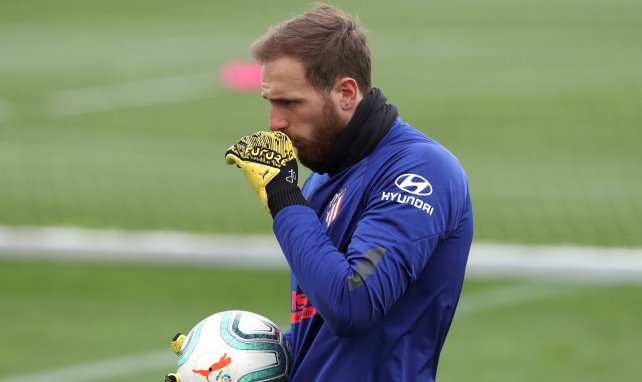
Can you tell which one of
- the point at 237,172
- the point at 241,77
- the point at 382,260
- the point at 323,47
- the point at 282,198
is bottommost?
the point at 237,172

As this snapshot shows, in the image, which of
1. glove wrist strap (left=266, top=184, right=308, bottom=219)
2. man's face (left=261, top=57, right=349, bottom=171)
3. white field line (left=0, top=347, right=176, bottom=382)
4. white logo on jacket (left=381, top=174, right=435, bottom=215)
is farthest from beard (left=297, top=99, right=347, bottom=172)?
white field line (left=0, top=347, right=176, bottom=382)

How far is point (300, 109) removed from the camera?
3994 mm

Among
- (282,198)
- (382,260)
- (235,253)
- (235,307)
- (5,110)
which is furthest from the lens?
(5,110)

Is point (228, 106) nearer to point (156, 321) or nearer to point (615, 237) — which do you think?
point (615, 237)

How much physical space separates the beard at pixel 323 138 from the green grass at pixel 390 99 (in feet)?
27.2

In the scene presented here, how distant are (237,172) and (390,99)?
4.82 m

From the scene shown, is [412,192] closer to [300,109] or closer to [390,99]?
[300,109]

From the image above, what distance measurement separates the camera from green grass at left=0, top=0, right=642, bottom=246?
43.8ft

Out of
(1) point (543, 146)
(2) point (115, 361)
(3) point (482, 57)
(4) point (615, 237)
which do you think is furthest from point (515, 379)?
(3) point (482, 57)

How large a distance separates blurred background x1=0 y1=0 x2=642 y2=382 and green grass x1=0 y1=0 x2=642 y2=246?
0.16ft

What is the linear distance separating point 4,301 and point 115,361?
177 centimetres

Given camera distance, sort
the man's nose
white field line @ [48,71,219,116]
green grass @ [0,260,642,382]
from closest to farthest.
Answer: the man's nose
green grass @ [0,260,642,382]
white field line @ [48,71,219,116]

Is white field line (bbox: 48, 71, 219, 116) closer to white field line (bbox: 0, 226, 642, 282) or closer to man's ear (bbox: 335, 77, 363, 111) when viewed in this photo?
white field line (bbox: 0, 226, 642, 282)

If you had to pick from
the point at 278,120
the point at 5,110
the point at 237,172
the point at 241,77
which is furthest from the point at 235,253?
the point at 241,77
